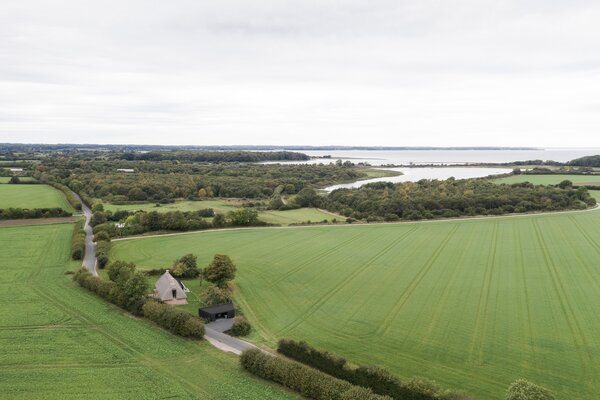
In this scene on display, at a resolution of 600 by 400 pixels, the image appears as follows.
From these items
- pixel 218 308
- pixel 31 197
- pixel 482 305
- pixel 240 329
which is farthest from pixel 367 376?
pixel 31 197

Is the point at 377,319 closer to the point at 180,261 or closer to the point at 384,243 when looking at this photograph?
the point at 180,261

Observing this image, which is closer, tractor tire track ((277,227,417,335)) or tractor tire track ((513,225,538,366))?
tractor tire track ((513,225,538,366))

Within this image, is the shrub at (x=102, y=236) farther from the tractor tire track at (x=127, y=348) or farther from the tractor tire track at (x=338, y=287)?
the tractor tire track at (x=338, y=287)

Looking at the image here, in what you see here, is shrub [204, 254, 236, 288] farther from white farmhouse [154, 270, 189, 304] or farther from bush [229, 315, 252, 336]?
bush [229, 315, 252, 336]

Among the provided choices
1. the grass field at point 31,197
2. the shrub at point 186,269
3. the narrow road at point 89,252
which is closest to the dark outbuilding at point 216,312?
the shrub at point 186,269

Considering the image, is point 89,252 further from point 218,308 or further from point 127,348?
point 127,348

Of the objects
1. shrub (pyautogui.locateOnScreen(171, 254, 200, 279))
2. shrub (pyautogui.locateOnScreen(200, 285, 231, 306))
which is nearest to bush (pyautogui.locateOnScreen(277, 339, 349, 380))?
shrub (pyautogui.locateOnScreen(200, 285, 231, 306))

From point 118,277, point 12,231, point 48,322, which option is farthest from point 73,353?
point 12,231
